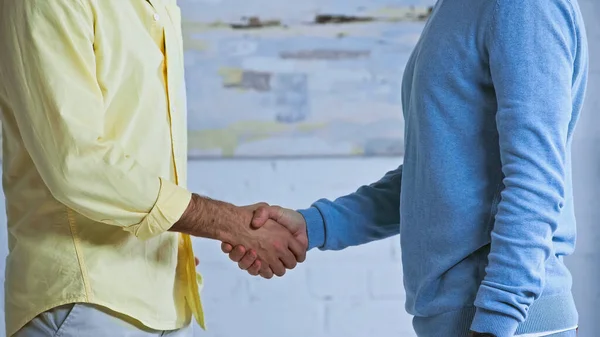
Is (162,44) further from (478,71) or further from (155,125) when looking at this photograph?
(478,71)

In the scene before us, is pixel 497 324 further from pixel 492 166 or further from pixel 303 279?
pixel 303 279

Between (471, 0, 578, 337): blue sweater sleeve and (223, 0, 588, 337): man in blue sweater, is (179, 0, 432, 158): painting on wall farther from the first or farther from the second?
(471, 0, 578, 337): blue sweater sleeve

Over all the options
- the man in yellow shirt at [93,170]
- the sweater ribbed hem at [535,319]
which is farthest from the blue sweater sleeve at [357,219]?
the sweater ribbed hem at [535,319]

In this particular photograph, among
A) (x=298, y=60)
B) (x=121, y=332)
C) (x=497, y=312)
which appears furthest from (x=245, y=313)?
(x=497, y=312)

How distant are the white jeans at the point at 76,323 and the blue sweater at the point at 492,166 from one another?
0.46 meters

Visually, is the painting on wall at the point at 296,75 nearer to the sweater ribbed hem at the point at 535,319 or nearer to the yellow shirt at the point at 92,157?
the yellow shirt at the point at 92,157

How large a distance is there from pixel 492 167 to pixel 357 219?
0.46 m

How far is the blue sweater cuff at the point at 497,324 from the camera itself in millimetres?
946

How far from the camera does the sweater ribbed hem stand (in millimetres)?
1018

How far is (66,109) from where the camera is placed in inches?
43.9

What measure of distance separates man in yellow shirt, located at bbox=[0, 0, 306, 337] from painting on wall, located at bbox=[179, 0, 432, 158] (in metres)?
0.90

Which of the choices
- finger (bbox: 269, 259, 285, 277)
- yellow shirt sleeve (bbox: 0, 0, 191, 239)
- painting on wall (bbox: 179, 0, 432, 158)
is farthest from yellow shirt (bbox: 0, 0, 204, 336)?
painting on wall (bbox: 179, 0, 432, 158)

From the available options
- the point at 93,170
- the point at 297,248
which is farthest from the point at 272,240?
the point at 93,170

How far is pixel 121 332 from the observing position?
3.90 feet
